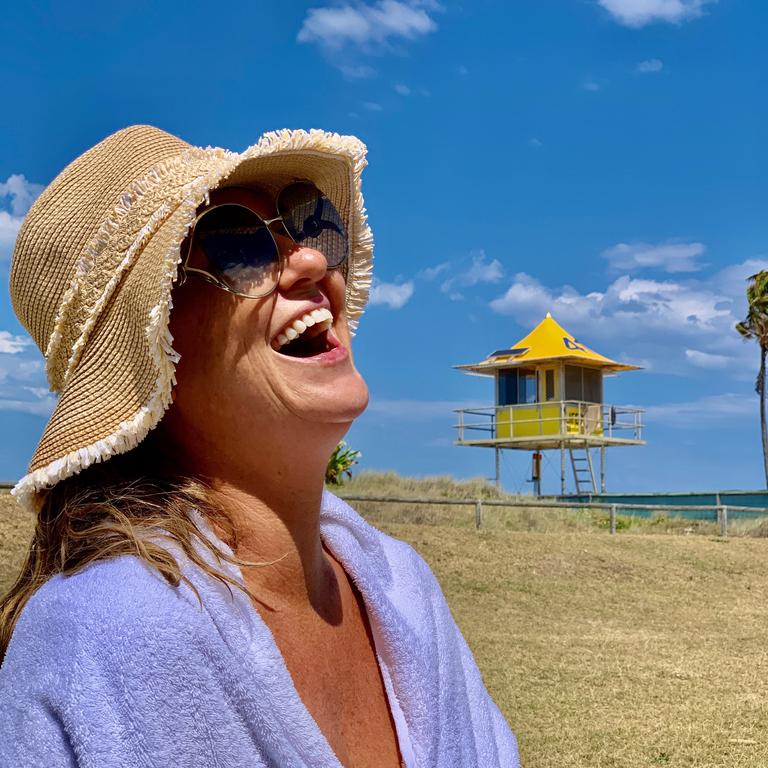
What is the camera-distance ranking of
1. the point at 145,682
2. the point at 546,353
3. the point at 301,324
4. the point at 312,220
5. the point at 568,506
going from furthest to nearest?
the point at 546,353, the point at 568,506, the point at 312,220, the point at 301,324, the point at 145,682

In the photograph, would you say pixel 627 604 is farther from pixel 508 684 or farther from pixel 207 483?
pixel 207 483

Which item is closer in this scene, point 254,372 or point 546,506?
point 254,372

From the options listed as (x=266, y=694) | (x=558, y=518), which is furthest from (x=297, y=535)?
(x=558, y=518)

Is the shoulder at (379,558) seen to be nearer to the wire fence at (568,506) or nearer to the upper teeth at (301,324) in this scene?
the upper teeth at (301,324)

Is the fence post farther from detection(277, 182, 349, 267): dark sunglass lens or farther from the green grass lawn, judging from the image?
detection(277, 182, 349, 267): dark sunglass lens

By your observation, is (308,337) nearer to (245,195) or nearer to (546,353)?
(245,195)

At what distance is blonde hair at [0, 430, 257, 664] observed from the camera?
138cm

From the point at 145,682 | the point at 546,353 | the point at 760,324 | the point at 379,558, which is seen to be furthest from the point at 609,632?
the point at 760,324

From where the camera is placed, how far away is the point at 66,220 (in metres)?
1.57

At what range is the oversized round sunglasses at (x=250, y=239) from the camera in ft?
4.84

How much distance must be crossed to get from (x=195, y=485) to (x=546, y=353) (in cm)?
2804

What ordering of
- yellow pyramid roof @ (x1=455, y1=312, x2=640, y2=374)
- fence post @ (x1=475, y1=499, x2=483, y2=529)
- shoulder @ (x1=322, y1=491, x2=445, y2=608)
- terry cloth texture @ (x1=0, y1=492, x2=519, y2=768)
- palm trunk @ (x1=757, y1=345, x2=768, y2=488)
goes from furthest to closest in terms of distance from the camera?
palm trunk @ (x1=757, y1=345, x2=768, y2=488) < yellow pyramid roof @ (x1=455, y1=312, x2=640, y2=374) < fence post @ (x1=475, y1=499, x2=483, y2=529) < shoulder @ (x1=322, y1=491, x2=445, y2=608) < terry cloth texture @ (x1=0, y1=492, x2=519, y2=768)

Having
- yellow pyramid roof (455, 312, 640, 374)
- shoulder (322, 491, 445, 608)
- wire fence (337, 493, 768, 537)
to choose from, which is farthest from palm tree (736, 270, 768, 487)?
shoulder (322, 491, 445, 608)

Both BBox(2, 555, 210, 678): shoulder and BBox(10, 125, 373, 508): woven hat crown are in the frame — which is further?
BBox(10, 125, 373, 508): woven hat crown
